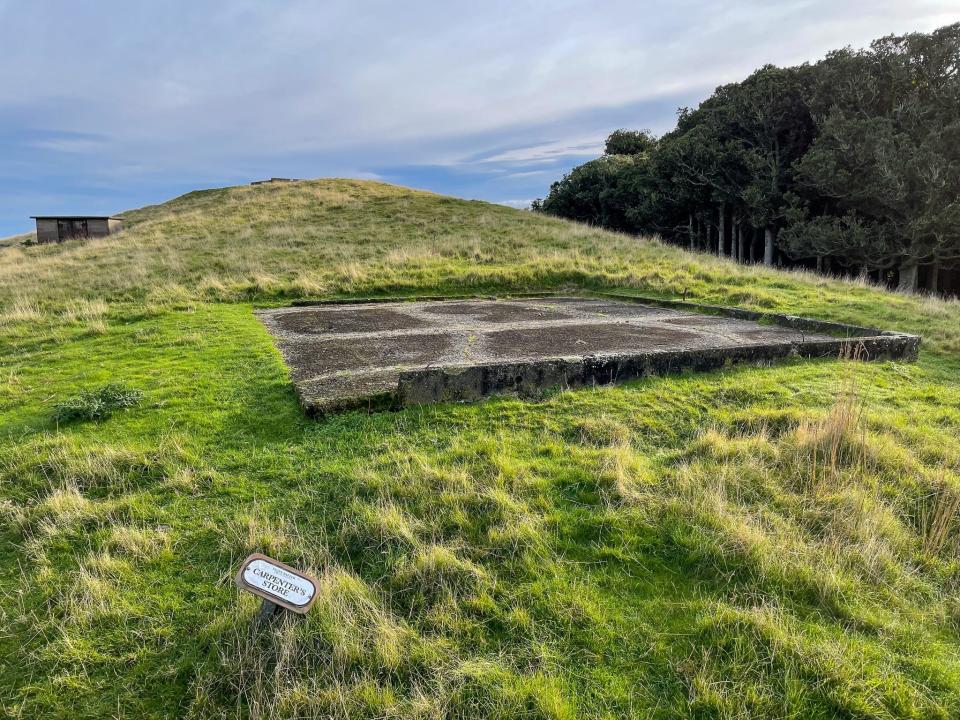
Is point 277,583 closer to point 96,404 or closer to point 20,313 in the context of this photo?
point 96,404

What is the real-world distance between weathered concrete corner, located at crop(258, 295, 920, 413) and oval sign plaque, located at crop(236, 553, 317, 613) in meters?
2.54

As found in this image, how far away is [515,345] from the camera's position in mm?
6629

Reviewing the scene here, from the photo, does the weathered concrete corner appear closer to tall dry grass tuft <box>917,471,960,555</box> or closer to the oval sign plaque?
tall dry grass tuft <box>917,471,960,555</box>

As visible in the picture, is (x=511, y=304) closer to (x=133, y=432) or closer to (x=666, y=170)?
(x=133, y=432)

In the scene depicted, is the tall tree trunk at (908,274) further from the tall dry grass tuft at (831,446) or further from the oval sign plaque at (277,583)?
the oval sign plaque at (277,583)

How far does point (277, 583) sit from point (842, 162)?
25.5 metres

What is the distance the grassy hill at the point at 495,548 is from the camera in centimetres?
205

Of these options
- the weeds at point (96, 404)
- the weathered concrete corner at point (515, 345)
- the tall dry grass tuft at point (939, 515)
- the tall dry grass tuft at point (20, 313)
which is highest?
the tall dry grass tuft at point (20, 313)

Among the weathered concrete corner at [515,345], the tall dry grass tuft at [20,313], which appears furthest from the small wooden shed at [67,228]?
the weathered concrete corner at [515,345]

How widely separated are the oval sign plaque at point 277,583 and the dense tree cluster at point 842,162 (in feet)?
76.3

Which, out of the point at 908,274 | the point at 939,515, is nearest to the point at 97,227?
the point at 939,515

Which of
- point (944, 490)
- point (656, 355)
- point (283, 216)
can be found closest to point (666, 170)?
point (283, 216)

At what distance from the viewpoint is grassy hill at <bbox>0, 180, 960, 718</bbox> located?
205cm

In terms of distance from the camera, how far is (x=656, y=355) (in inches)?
221
